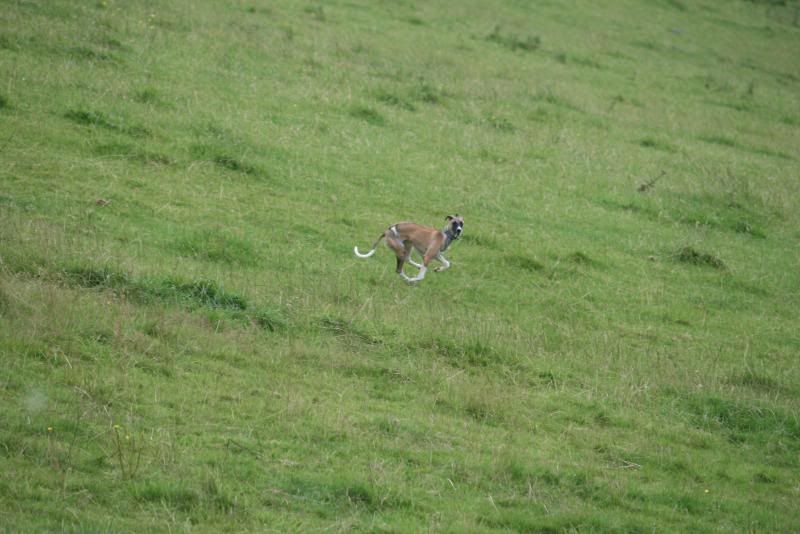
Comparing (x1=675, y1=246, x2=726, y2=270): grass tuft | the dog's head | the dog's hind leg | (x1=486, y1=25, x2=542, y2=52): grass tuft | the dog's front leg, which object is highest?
the dog's head

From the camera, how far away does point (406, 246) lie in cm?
1275

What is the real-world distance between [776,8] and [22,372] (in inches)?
1725

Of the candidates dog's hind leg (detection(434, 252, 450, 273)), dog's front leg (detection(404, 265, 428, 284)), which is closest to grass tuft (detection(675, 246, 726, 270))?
dog's hind leg (detection(434, 252, 450, 273))

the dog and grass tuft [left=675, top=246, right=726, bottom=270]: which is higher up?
the dog

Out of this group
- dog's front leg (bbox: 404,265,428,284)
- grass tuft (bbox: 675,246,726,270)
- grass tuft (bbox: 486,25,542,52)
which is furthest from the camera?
grass tuft (bbox: 486,25,542,52)

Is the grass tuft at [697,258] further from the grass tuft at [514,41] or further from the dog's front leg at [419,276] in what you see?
the grass tuft at [514,41]

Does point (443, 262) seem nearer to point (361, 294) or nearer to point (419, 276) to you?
point (419, 276)

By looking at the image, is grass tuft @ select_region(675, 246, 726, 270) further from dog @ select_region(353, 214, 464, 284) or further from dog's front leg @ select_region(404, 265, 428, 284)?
dog's front leg @ select_region(404, 265, 428, 284)

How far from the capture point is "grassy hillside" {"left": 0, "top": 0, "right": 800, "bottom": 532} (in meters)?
7.80

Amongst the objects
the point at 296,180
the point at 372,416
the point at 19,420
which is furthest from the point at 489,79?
the point at 19,420

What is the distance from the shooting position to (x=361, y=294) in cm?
1192

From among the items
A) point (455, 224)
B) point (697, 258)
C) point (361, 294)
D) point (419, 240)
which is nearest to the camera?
point (361, 294)

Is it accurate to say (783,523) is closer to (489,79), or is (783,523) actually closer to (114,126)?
(114,126)

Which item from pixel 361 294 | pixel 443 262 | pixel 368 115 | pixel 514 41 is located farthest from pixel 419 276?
pixel 514 41
